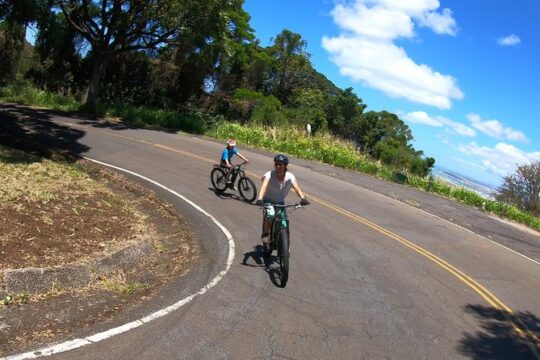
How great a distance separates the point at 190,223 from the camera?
1169cm

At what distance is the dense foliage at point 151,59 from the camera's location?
94.6 feet

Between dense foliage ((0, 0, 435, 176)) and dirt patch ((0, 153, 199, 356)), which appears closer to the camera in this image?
dirt patch ((0, 153, 199, 356))

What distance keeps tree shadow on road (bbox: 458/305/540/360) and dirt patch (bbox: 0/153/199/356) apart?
4616 mm

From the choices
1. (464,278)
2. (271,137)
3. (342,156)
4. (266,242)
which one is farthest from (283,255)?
(271,137)

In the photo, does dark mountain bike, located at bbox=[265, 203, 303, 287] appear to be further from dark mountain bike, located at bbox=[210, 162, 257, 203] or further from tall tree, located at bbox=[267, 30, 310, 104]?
tall tree, located at bbox=[267, 30, 310, 104]

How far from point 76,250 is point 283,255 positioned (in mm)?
3175

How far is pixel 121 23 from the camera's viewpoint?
98.6ft

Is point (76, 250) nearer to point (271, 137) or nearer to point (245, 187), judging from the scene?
point (245, 187)

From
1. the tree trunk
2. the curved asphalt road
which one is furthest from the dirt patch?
the tree trunk

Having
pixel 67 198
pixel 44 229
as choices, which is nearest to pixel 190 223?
pixel 67 198

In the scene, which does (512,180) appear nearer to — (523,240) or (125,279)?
(523,240)

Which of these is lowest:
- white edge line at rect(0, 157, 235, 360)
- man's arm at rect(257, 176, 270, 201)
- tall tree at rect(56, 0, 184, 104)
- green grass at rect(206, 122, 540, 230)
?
white edge line at rect(0, 157, 235, 360)

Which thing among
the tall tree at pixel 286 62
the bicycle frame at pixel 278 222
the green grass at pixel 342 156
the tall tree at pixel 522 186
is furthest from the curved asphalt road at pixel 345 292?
the tall tree at pixel 286 62

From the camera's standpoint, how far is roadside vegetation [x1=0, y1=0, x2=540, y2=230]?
93.3 feet
